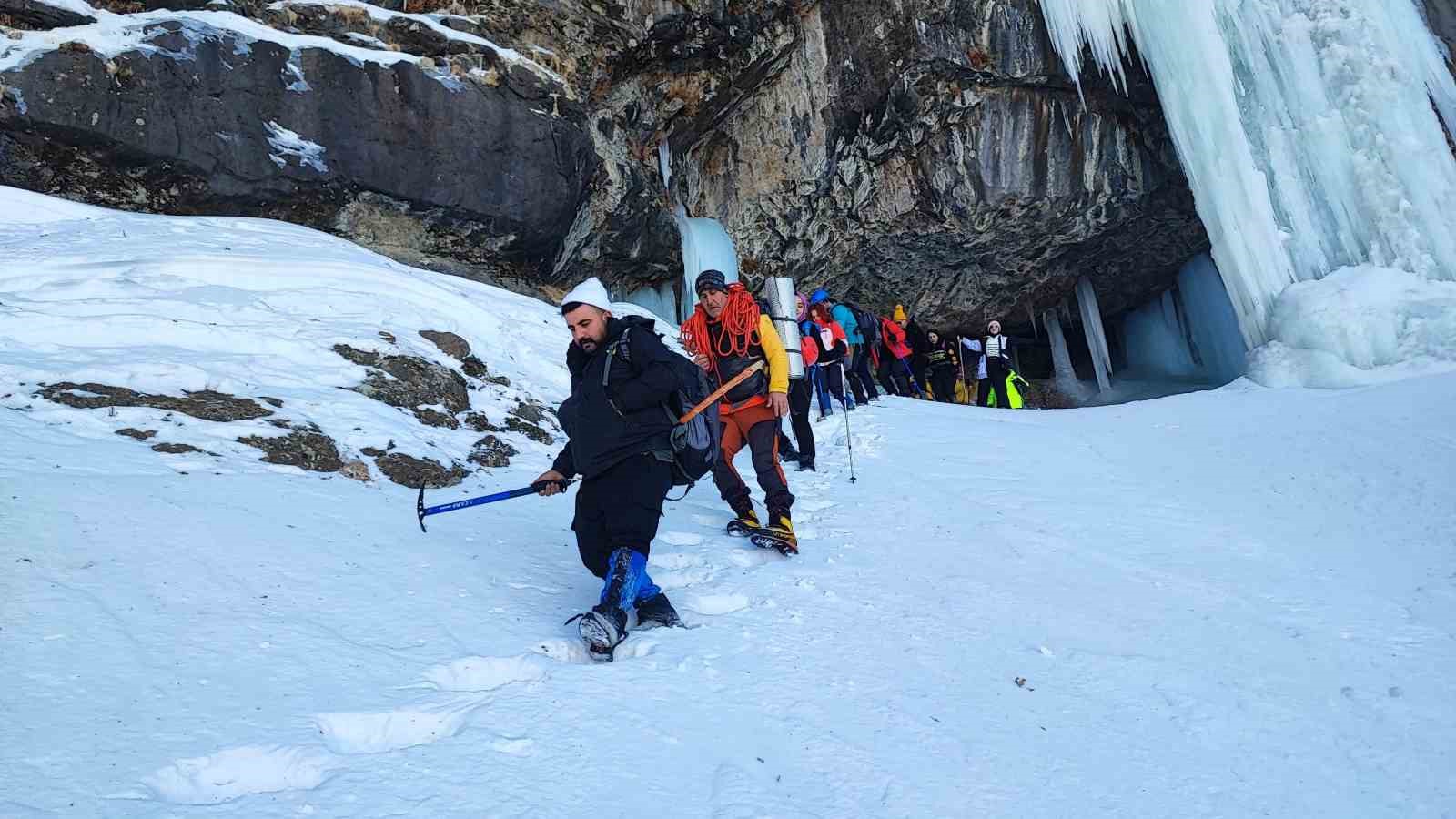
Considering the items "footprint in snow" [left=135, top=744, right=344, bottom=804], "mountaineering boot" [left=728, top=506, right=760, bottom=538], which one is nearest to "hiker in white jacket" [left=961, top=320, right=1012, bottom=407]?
"mountaineering boot" [left=728, top=506, right=760, bottom=538]

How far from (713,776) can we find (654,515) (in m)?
1.41

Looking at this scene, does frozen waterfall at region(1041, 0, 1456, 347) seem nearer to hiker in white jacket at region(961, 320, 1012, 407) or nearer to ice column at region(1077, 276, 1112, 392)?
hiker in white jacket at region(961, 320, 1012, 407)

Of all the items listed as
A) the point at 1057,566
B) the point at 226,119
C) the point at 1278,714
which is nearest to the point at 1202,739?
the point at 1278,714

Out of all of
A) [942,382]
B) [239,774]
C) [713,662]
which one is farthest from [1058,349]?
[239,774]

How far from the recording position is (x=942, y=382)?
52.0 ft

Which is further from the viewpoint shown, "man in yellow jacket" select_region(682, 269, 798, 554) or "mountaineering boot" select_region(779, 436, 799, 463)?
"mountaineering boot" select_region(779, 436, 799, 463)

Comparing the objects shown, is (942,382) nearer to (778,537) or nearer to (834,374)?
(834,374)

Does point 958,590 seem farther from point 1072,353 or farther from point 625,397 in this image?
point 1072,353

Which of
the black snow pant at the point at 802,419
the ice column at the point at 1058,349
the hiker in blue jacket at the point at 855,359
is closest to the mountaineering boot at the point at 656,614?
the black snow pant at the point at 802,419

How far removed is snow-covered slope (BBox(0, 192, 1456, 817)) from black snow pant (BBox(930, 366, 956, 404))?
927cm

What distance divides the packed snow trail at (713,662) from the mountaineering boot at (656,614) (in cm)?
7

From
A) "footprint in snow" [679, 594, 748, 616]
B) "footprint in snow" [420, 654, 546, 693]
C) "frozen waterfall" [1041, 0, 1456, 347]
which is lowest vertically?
"footprint in snow" [679, 594, 748, 616]

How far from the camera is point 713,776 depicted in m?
2.24

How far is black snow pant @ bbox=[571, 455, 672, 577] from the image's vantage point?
3.43m
